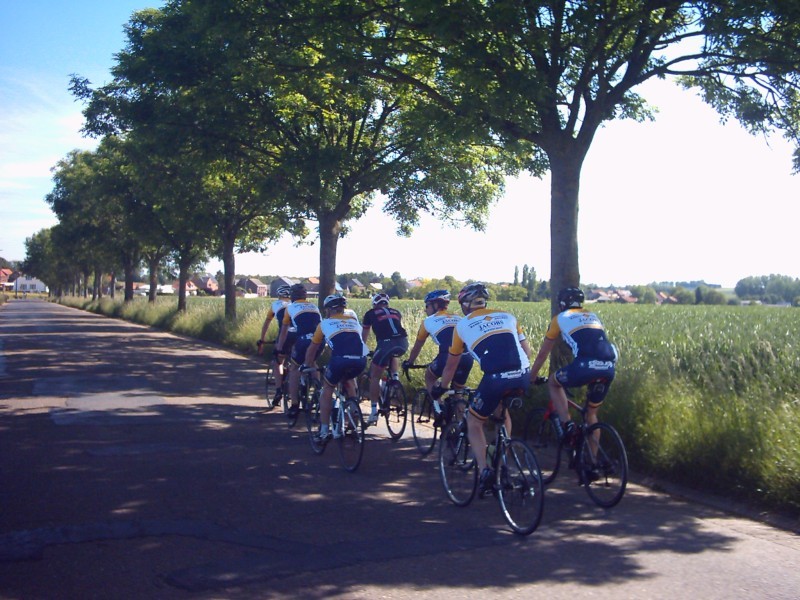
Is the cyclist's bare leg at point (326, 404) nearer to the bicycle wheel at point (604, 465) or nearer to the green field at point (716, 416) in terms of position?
the bicycle wheel at point (604, 465)

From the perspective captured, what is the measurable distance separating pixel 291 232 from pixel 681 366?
20593 millimetres

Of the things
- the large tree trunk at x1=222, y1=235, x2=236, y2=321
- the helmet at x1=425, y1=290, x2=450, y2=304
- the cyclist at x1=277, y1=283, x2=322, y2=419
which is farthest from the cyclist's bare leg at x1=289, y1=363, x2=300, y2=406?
the large tree trunk at x1=222, y1=235, x2=236, y2=321

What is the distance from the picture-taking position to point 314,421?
374 inches

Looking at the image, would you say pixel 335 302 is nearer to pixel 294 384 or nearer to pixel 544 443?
pixel 294 384

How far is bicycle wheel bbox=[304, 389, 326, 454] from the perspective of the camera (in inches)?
359

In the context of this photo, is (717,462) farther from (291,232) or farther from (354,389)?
(291,232)

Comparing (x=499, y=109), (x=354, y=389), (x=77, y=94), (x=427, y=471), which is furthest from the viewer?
(x=77, y=94)

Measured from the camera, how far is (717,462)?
7.62 m

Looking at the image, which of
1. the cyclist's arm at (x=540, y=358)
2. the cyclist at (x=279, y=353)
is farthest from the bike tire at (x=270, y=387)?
the cyclist's arm at (x=540, y=358)

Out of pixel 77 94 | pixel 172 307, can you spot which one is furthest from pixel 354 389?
pixel 172 307

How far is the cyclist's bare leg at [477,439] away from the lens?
253 inches

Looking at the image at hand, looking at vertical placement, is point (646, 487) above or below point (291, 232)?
below

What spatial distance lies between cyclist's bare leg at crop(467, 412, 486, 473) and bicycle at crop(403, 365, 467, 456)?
126cm

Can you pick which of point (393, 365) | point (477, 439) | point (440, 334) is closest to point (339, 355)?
point (440, 334)
